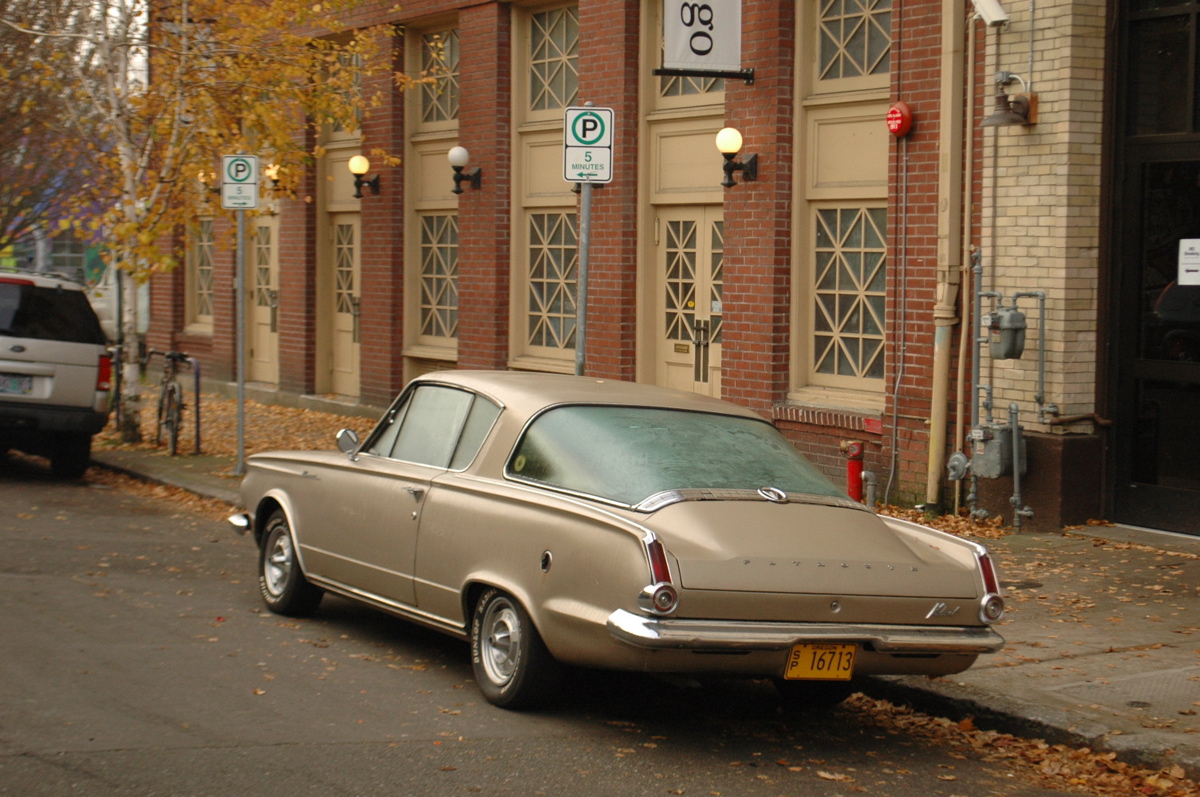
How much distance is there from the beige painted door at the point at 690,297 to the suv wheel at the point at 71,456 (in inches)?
219

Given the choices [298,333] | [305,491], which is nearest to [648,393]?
[305,491]

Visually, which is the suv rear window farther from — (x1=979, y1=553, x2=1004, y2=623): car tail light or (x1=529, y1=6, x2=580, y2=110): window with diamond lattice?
(x1=979, y1=553, x2=1004, y2=623): car tail light

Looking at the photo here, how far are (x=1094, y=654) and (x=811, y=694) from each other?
5.24 feet

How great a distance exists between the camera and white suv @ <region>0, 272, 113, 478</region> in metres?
13.6

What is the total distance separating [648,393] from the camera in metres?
7.29

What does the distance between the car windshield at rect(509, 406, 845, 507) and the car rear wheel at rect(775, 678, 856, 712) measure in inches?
33.5

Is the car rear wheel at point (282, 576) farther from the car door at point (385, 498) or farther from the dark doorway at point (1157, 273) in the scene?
the dark doorway at point (1157, 273)

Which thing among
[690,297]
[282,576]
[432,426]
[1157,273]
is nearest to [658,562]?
[432,426]

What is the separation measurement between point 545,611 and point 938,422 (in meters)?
6.01

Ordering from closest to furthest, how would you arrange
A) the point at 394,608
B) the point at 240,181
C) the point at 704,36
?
the point at 394,608
the point at 704,36
the point at 240,181

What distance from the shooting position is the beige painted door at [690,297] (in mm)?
14125

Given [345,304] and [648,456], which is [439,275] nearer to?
[345,304]

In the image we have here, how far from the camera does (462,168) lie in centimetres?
1712

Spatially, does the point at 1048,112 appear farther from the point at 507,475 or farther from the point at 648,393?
the point at 507,475
